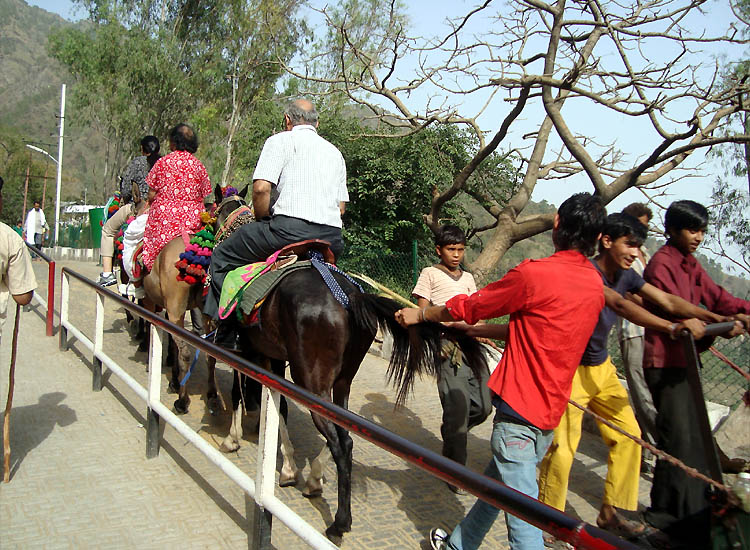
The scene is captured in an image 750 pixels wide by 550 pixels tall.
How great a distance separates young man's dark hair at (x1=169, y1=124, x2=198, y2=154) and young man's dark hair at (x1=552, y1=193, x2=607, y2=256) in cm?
481

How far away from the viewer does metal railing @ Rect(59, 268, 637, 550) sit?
1.62 metres

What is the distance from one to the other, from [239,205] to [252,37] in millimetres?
27545

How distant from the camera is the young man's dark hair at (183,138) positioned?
667 cm

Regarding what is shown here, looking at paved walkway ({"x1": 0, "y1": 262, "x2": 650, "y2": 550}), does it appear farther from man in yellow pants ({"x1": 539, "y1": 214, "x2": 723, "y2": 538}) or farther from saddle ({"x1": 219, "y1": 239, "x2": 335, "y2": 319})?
saddle ({"x1": 219, "y1": 239, "x2": 335, "y2": 319})

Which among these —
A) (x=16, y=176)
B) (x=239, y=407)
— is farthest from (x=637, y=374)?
(x=16, y=176)

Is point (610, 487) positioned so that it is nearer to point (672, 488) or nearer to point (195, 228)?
point (672, 488)

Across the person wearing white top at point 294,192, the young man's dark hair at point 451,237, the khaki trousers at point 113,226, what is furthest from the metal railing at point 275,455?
the khaki trousers at point 113,226

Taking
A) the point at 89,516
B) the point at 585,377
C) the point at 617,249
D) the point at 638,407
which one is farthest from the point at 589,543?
the point at 638,407

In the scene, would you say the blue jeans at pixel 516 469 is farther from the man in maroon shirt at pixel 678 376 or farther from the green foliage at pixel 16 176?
the green foliage at pixel 16 176

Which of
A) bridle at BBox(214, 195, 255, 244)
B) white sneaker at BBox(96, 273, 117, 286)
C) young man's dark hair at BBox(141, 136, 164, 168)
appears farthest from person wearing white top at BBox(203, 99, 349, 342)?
white sneaker at BBox(96, 273, 117, 286)

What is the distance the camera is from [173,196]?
660cm

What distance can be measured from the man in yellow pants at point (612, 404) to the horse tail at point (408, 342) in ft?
2.33

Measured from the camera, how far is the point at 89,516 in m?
3.76

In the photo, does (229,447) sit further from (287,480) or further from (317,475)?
(317,475)
